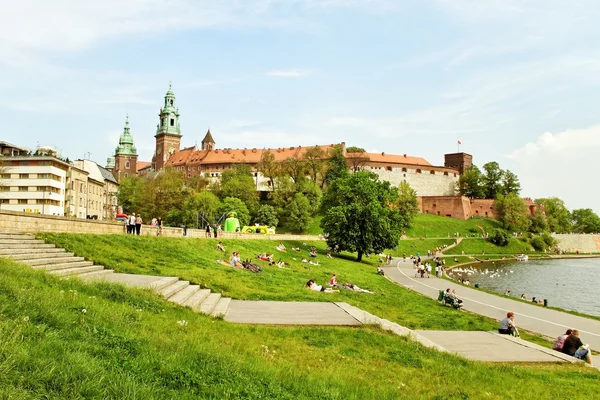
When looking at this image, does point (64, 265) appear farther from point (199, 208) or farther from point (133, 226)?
point (199, 208)

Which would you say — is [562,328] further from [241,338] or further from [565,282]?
[565,282]

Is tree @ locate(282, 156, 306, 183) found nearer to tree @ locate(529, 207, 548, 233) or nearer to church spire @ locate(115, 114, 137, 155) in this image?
tree @ locate(529, 207, 548, 233)

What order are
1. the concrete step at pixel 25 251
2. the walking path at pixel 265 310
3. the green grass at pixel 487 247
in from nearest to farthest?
the walking path at pixel 265 310
the concrete step at pixel 25 251
the green grass at pixel 487 247

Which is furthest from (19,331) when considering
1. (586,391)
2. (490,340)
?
(490,340)

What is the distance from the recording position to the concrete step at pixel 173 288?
12864mm

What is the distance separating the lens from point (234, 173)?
374 ft

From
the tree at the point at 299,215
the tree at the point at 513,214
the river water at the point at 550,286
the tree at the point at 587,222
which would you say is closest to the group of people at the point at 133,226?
the river water at the point at 550,286

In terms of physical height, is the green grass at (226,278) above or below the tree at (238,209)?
below

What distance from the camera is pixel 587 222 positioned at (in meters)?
155

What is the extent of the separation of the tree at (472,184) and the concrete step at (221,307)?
129 m

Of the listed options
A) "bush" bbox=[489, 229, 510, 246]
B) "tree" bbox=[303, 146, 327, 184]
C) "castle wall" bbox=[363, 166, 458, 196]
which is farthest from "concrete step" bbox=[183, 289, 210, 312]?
"castle wall" bbox=[363, 166, 458, 196]

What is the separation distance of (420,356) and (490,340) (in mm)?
4500

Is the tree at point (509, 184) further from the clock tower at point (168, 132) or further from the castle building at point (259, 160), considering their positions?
the clock tower at point (168, 132)

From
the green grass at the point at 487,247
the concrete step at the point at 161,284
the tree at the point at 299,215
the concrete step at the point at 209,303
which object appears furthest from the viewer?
the green grass at the point at 487,247
